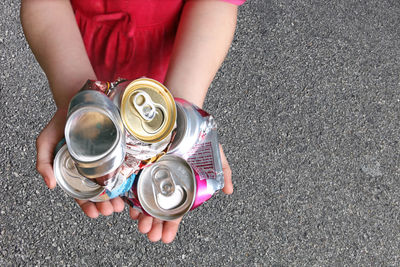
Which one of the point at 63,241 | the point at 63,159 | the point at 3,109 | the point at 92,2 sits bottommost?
the point at 63,241

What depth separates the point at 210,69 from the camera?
0.73m

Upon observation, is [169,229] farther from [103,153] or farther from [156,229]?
[103,153]

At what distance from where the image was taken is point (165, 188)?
0.61 metres

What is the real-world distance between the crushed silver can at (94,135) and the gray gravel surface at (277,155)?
0.70 meters

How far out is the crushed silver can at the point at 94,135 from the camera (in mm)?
445

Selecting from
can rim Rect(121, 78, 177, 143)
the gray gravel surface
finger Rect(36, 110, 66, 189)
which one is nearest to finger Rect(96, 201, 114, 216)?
finger Rect(36, 110, 66, 189)

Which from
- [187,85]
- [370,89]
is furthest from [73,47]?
[370,89]

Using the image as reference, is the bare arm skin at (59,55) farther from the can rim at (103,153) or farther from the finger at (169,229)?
the can rim at (103,153)

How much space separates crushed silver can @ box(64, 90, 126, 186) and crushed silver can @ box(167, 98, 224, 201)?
0.13m

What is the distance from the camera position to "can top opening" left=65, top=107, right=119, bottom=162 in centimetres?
45

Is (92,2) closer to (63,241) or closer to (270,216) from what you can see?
(63,241)

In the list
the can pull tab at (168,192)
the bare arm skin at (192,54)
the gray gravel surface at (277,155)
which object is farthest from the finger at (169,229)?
the gray gravel surface at (277,155)

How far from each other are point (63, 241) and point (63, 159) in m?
0.58

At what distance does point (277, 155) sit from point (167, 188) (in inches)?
27.9
